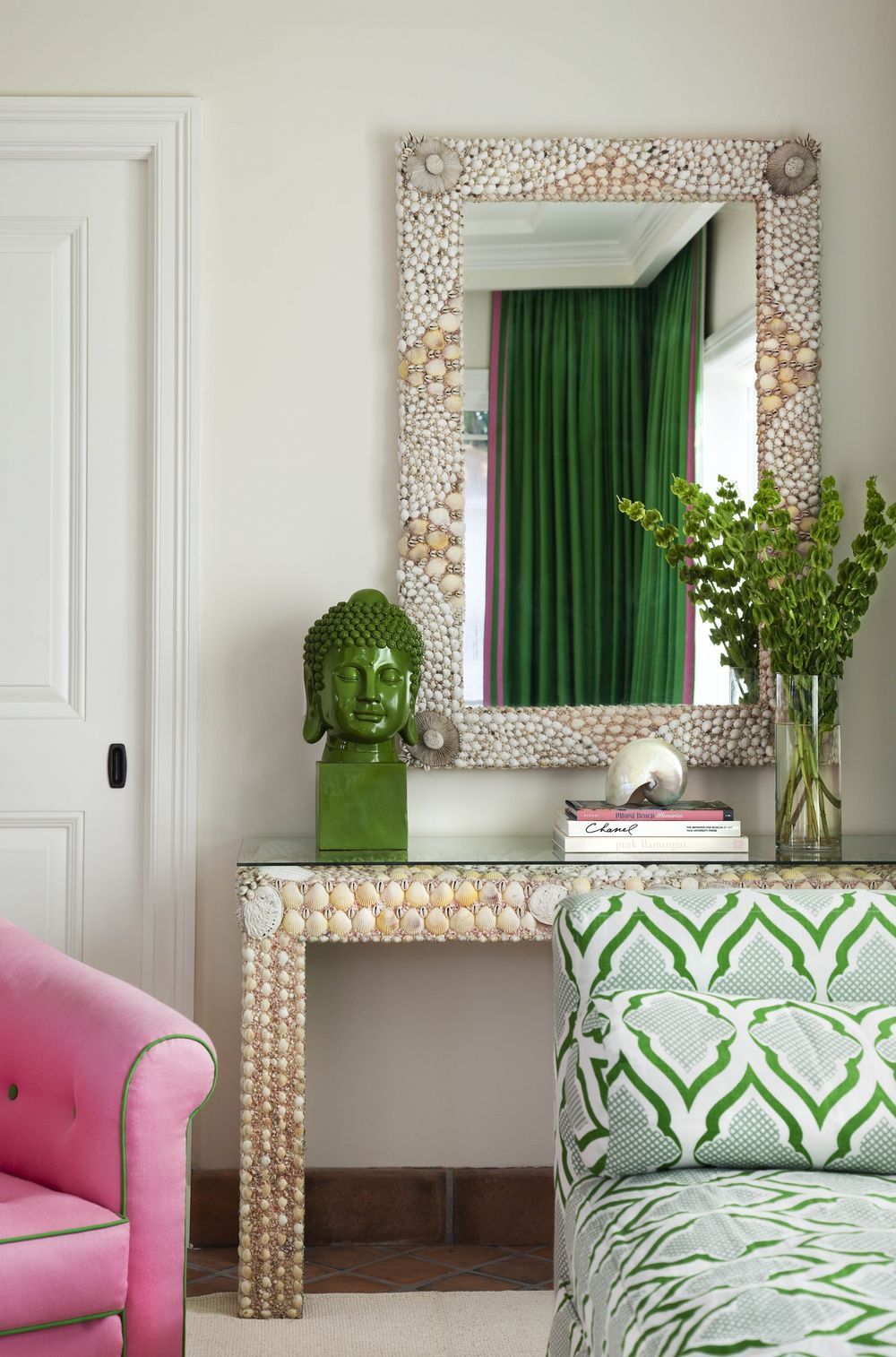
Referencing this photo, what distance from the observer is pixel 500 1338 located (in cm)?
208

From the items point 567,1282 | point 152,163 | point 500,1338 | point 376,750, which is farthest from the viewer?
point 152,163

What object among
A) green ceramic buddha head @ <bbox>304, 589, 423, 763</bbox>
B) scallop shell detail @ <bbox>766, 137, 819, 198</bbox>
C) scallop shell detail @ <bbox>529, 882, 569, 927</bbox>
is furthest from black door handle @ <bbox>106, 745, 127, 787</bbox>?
scallop shell detail @ <bbox>766, 137, 819, 198</bbox>

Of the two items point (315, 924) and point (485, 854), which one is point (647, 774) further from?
point (315, 924)

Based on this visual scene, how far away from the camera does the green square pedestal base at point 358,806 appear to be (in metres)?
2.22

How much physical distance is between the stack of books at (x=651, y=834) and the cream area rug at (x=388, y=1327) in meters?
0.80

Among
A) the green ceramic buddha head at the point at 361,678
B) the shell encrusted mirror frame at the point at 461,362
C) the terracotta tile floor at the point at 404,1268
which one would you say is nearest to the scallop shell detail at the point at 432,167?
the shell encrusted mirror frame at the point at 461,362

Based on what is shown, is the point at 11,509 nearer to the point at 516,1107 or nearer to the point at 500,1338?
the point at 516,1107

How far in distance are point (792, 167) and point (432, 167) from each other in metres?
0.73

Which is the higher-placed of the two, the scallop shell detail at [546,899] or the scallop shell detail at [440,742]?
the scallop shell detail at [440,742]

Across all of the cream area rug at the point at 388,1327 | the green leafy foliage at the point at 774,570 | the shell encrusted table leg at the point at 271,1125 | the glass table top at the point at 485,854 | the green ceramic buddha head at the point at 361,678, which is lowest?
the cream area rug at the point at 388,1327

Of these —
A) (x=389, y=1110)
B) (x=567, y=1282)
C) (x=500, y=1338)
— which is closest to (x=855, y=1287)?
(x=567, y=1282)

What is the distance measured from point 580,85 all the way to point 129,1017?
6.59 ft

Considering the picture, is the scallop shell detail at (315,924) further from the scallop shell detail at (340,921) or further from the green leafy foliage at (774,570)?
the green leafy foliage at (774,570)

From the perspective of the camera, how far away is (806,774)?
2275 mm
